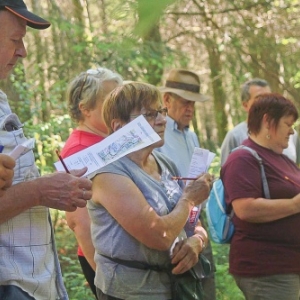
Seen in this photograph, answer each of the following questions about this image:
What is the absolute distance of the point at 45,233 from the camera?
2.52 m

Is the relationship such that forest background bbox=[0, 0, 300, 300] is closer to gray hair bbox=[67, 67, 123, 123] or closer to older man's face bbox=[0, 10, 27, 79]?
gray hair bbox=[67, 67, 123, 123]

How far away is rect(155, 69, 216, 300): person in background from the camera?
4.42 metres

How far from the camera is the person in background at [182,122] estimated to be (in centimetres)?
442

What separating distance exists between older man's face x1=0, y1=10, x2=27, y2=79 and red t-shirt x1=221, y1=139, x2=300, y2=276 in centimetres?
187

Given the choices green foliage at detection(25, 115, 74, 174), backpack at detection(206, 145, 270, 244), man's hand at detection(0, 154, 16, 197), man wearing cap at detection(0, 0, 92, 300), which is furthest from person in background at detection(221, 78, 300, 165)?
man's hand at detection(0, 154, 16, 197)

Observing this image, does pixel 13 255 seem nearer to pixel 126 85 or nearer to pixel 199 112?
pixel 126 85

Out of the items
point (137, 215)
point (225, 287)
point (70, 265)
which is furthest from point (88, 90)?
point (70, 265)

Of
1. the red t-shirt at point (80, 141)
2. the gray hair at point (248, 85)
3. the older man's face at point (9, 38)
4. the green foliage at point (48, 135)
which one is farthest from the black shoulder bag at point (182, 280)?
the green foliage at point (48, 135)

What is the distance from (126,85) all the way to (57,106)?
498 cm

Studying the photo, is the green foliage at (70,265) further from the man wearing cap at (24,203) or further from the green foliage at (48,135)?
the man wearing cap at (24,203)

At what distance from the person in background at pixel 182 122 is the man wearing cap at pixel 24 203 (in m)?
1.87

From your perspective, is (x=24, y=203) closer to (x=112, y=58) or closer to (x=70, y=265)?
(x=112, y=58)

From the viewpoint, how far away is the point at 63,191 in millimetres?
2334

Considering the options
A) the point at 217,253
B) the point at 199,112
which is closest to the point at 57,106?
the point at 217,253
